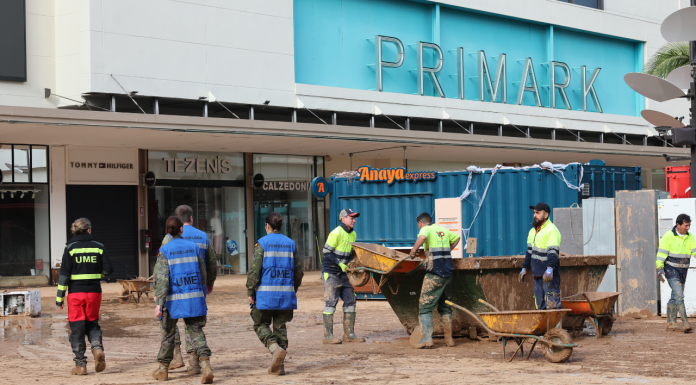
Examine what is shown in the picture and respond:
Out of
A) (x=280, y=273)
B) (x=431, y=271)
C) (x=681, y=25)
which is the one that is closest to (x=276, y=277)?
(x=280, y=273)

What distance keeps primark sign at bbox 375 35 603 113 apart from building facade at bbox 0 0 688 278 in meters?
0.07

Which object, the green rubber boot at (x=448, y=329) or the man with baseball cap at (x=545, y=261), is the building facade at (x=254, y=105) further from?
the man with baseball cap at (x=545, y=261)

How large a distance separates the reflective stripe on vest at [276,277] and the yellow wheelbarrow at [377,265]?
1980 mm

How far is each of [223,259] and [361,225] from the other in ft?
28.7

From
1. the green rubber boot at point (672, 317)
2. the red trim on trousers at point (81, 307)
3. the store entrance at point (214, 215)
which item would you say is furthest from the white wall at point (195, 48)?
the green rubber boot at point (672, 317)

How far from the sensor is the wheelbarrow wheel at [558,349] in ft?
27.7

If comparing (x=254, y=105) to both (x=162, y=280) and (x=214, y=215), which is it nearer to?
(x=214, y=215)

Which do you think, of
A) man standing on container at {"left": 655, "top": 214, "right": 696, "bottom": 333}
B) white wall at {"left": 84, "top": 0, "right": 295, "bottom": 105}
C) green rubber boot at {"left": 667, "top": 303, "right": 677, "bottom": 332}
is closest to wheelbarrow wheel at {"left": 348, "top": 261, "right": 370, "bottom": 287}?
man standing on container at {"left": 655, "top": 214, "right": 696, "bottom": 333}

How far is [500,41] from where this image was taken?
29547 mm

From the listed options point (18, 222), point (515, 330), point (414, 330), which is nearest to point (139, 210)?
point (18, 222)

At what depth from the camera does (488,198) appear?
1576cm

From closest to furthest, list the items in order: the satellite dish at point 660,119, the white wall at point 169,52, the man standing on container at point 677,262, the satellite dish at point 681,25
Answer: the man standing on container at point 677,262 → the satellite dish at point 681,25 → the satellite dish at point 660,119 → the white wall at point 169,52

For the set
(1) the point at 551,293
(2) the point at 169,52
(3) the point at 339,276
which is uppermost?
(2) the point at 169,52

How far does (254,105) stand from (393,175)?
22.9 ft
